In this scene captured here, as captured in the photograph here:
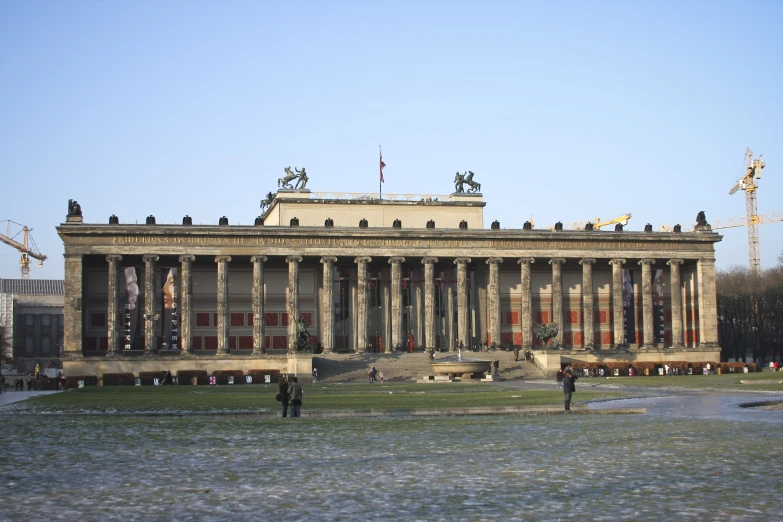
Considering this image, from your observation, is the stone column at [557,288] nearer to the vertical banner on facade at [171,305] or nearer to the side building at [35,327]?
the vertical banner on facade at [171,305]

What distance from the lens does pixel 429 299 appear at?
94.2 metres

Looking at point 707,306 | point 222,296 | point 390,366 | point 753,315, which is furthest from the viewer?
point 753,315

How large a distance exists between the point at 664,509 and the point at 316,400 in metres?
35.2

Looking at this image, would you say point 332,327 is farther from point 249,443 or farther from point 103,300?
point 249,443

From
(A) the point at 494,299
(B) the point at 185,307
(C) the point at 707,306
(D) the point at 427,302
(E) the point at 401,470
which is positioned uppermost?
(A) the point at 494,299

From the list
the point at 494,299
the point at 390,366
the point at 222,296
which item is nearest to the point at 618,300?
the point at 494,299

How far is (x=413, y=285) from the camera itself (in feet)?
325

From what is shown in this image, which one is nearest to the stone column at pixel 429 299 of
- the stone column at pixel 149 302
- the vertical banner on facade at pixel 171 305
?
the vertical banner on facade at pixel 171 305

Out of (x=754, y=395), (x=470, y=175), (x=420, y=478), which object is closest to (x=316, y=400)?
(x=754, y=395)

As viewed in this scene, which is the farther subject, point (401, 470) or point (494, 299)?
point (494, 299)

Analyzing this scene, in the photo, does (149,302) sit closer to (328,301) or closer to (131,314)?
(131,314)

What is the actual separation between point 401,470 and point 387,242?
75217 mm

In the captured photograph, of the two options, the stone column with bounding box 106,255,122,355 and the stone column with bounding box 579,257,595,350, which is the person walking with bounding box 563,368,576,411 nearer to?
the stone column with bounding box 106,255,122,355

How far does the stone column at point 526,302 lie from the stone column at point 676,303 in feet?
48.3
